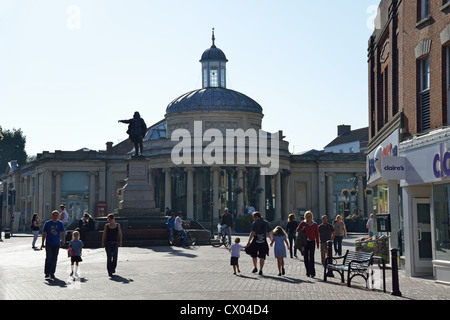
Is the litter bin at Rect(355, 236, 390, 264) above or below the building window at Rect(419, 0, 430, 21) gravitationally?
below

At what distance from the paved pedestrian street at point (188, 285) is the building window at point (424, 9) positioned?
7206mm

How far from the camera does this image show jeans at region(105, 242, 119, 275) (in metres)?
20.5

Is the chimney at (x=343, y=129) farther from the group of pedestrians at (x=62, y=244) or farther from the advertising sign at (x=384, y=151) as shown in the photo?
the group of pedestrians at (x=62, y=244)

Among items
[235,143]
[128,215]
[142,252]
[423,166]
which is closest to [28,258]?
[142,252]

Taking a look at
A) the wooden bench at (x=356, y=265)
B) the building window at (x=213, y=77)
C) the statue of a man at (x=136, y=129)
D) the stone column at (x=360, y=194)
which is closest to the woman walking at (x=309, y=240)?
the wooden bench at (x=356, y=265)

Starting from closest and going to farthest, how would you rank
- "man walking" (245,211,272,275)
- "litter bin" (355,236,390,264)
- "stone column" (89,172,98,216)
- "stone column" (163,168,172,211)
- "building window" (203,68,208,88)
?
"man walking" (245,211,272,275)
"litter bin" (355,236,390,264)
"stone column" (163,168,172,211)
"stone column" (89,172,98,216)
"building window" (203,68,208,88)

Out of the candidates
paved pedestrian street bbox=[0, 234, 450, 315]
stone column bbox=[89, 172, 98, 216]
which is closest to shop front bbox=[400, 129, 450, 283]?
paved pedestrian street bbox=[0, 234, 450, 315]

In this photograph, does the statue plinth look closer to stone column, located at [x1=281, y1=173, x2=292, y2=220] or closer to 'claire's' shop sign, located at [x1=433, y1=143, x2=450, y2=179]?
'claire's' shop sign, located at [x1=433, y1=143, x2=450, y2=179]

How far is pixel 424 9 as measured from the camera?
21031 mm

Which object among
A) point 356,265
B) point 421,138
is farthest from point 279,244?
point 421,138

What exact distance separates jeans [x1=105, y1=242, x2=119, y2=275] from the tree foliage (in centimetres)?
11953

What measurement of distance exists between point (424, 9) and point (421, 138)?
3730 millimetres

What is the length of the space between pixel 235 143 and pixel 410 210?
58552mm
